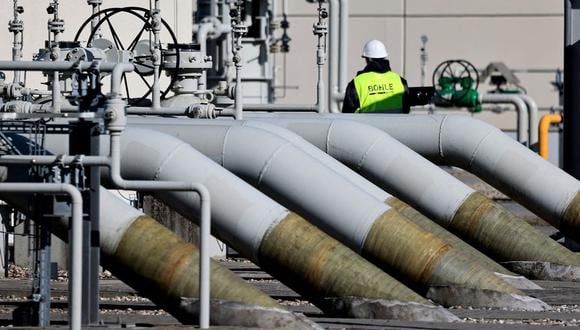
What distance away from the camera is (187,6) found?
60.3 ft

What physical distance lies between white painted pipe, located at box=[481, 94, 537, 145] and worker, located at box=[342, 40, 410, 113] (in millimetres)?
10764

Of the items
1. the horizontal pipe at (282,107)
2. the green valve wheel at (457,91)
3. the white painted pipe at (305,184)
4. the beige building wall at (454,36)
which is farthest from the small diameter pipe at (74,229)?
the beige building wall at (454,36)

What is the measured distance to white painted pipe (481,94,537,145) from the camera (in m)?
28.2

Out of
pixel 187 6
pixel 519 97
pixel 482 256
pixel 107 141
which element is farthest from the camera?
pixel 519 97

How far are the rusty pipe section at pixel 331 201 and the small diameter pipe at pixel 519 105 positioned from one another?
16.1 metres

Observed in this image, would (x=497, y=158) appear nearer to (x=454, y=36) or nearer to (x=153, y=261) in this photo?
(x=153, y=261)

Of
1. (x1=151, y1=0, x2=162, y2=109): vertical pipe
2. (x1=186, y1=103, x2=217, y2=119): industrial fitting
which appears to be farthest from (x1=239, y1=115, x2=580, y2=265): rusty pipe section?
(x1=151, y1=0, x2=162, y2=109): vertical pipe

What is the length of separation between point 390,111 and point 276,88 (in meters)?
18.0

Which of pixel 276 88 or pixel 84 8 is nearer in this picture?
pixel 84 8

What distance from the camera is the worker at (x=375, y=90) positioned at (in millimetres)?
16641

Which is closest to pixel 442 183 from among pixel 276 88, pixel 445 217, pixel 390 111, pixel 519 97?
pixel 445 217

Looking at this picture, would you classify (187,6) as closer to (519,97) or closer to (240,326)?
Result: (240,326)

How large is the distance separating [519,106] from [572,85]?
38.5ft

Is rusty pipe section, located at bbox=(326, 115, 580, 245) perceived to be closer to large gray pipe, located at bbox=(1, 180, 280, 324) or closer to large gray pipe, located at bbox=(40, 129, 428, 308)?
large gray pipe, located at bbox=(40, 129, 428, 308)
